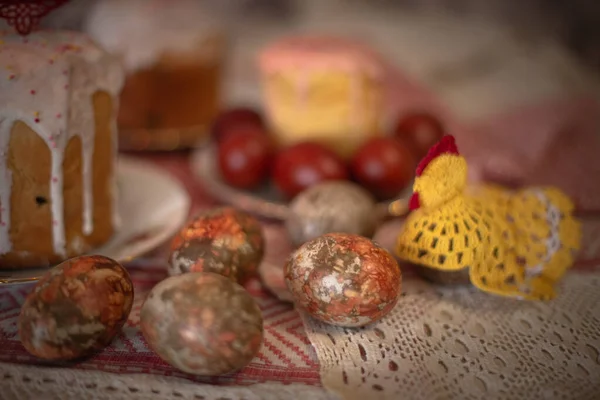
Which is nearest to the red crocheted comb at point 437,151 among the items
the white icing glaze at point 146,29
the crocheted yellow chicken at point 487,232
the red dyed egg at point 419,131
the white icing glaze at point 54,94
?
the crocheted yellow chicken at point 487,232

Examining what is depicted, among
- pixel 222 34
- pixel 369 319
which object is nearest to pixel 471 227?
pixel 369 319

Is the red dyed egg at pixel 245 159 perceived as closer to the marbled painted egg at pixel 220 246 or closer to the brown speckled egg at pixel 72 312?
the marbled painted egg at pixel 220 246

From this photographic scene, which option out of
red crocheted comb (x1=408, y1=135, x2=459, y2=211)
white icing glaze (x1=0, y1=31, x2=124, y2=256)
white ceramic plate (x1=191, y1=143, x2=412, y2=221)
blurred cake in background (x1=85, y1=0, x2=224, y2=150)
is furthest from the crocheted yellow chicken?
blurred cake in background (x1=85, y1=0, x2=224, y2=150)

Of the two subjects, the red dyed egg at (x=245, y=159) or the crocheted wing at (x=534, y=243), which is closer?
the crocheted wing at (x=534, y=243)

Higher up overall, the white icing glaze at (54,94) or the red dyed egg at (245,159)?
the white icing glaze at (54,94)

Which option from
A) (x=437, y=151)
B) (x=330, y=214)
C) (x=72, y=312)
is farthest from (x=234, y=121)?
(x=72, y=312)

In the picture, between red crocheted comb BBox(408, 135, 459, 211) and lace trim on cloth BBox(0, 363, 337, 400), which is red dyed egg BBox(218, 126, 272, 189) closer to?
red crocheted comb BBox(408, 135, 459, 211)

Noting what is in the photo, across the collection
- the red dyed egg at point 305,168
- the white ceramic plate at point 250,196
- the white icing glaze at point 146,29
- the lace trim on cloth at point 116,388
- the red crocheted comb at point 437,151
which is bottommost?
the lace trim on cloth at point 116,388
